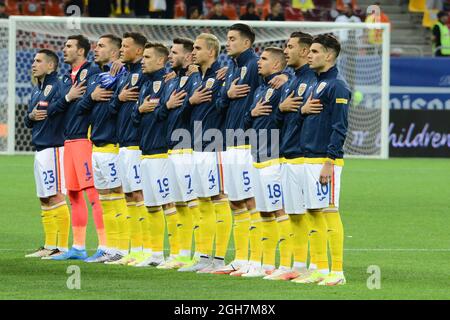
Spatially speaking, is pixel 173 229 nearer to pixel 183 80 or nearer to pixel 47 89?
pixel 183 80

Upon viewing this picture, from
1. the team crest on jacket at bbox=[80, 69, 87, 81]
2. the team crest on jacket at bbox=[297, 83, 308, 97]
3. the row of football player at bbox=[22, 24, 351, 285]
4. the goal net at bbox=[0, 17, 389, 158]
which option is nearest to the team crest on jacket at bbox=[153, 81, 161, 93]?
the row of football player at bbox=[22, 24, 351, 285]

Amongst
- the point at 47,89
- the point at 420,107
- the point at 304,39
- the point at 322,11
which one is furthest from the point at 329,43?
the point at 322,11

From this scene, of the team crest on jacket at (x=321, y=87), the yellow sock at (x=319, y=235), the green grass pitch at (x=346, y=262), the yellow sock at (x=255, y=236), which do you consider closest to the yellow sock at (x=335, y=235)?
the yellow sock at (x=319, y=235)

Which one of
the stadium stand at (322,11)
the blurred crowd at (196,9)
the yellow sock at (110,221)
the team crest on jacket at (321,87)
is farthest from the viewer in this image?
the stadium stand at (322,11)

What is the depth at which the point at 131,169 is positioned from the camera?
484 inches

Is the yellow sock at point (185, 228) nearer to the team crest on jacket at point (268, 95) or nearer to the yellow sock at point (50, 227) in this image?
the team crest on jacket at point (268, 95)

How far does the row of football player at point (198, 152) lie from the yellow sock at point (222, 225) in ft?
0.04

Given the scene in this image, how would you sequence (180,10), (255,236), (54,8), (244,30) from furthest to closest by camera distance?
(180,10), (54,8), (244,30), (255,236)

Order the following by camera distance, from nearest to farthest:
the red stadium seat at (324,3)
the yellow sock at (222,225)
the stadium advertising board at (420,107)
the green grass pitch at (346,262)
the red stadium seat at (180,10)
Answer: the green grass pitch at (346,262) < the yellow sock at (222,225) < the stadium advertising board at (420,107) < the red stadium seat at (180,10) < the red stadium seat at (324,3)

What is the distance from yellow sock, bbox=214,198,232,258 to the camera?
38.5ft

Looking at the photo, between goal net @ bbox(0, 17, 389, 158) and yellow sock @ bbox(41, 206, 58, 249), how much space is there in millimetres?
11025

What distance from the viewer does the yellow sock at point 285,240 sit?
36.8 feet

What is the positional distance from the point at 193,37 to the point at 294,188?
15.0m

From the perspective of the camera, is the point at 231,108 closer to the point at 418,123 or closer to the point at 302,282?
the point at 302,282
